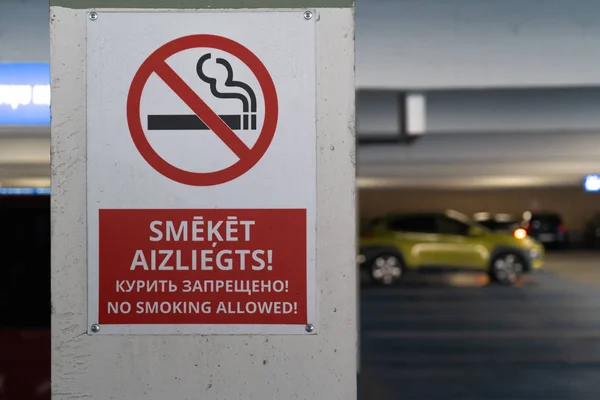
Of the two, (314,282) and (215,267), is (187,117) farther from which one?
(314,282)

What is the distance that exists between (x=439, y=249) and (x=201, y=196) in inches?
741

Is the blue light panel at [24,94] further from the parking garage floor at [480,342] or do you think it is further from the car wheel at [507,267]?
the car wheel at [507,267]

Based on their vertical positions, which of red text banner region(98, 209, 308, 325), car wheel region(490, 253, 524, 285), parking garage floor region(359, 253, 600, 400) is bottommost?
parking garage floor region(359, 253, 600, 400)

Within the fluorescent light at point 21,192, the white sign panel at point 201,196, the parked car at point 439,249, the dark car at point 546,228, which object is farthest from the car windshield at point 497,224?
the white sign panel at point 201,196

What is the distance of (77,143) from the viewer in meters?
2.41

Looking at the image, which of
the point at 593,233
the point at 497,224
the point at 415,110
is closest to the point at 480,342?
the point at 415,110

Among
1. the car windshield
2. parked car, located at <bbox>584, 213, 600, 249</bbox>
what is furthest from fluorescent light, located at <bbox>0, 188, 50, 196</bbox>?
parked car, located at <bbox>584, 213, 600, 249</bbox>

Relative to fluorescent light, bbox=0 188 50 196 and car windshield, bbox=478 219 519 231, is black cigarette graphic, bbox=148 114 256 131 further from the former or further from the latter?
car windshield, bbox=478 219 519 231

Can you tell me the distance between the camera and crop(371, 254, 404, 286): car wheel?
20.9 metres

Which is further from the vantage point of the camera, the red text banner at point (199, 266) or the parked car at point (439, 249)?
the parked car at point (439, 249)

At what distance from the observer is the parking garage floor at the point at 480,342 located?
9086 millimetres

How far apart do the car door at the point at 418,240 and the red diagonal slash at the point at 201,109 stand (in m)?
18.6

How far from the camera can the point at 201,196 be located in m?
2.41

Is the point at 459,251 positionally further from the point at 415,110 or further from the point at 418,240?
the point at 415,110
